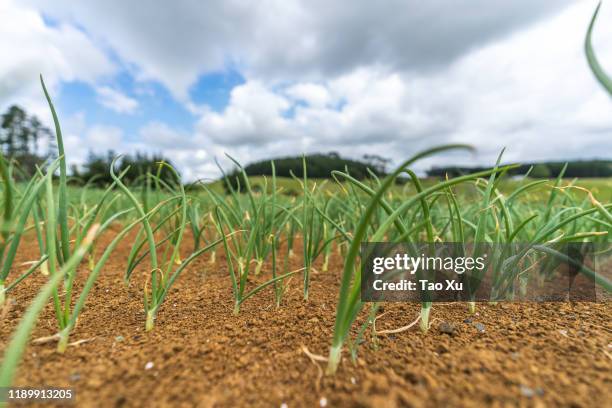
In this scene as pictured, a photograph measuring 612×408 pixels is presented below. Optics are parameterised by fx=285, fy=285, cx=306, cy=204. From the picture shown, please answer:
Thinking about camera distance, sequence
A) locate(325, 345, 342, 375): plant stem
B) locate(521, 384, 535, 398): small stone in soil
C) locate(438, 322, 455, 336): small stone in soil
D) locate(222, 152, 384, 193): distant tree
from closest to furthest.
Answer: locate(521, 384, 535, 398): small stone in soil < locate(325, 345, 342, 375): plant stem < locate(438, 322, 455, 336): small stone in soil < locate(222, 152, 384, 193): distant tree

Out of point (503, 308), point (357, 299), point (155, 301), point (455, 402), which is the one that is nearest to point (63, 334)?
point (155, 301)

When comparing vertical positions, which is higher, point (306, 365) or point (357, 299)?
point (357, 299)

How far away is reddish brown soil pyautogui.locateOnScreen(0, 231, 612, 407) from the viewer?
60 cm

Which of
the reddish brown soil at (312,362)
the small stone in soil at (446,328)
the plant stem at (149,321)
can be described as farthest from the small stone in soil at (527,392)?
the plant stem at (149,321)

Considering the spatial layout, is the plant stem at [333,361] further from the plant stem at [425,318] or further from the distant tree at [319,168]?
the distant tree at [319,168]

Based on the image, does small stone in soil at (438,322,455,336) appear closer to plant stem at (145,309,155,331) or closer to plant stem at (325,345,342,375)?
plant stem at (325,345,342,375)

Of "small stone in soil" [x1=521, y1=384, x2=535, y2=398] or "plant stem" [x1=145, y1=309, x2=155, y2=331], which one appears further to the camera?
"plant stem" [x1=145, y1=309, x2=155, y2=331]

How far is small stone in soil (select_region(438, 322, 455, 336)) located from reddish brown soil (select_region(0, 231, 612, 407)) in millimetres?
13

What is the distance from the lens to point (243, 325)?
0.96m

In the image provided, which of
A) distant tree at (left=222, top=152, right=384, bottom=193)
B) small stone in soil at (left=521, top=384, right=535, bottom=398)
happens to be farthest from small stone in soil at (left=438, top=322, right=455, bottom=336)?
distant tree at (left=222, top=152, right=384, bottom=193)

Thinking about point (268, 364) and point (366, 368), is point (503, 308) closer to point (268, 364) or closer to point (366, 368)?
point (366, 368)

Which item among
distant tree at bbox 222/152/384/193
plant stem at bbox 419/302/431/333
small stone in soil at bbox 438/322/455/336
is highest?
distant tree at bbox 222/152/384/193

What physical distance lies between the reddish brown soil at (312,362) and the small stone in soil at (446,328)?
0.04ft

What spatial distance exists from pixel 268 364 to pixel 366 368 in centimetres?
25
